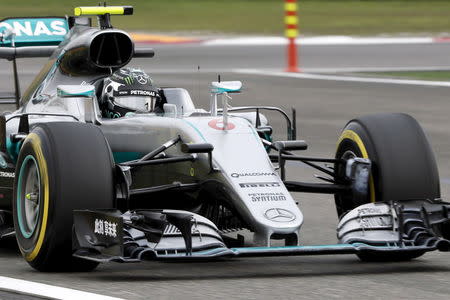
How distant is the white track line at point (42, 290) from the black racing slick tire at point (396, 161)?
1954 millimetres

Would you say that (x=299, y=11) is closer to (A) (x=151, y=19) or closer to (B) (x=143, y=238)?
(A) (x=151, y=19)

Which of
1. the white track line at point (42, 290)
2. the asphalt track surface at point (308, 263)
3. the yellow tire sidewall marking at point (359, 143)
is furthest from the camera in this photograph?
the yellow tire sidewall marking at point (359, 143)

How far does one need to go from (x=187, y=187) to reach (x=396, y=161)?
1.28 metres

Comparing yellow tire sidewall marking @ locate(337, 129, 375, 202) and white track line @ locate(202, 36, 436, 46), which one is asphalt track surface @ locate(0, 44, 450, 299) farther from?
white track line @ locate(202, 36, 436, 46)

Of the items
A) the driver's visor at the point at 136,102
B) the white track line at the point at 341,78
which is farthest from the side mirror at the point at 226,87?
the white track line at the point at 341,78

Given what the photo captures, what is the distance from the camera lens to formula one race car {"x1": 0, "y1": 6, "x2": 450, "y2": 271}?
7.48m

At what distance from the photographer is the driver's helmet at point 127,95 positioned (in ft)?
30.4

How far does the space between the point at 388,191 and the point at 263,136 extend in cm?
127

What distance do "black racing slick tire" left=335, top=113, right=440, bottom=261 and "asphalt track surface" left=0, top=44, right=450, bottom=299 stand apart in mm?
402

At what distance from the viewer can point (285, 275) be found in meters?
7.68

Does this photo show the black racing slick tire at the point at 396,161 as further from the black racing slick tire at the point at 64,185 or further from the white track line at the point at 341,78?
the white track line at the point at 341,78

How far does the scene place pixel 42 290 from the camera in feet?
23.3

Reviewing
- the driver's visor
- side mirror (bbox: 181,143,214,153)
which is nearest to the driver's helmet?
the driver's visor

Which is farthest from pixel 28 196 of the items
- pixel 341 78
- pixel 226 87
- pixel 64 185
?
pixel 341 78
